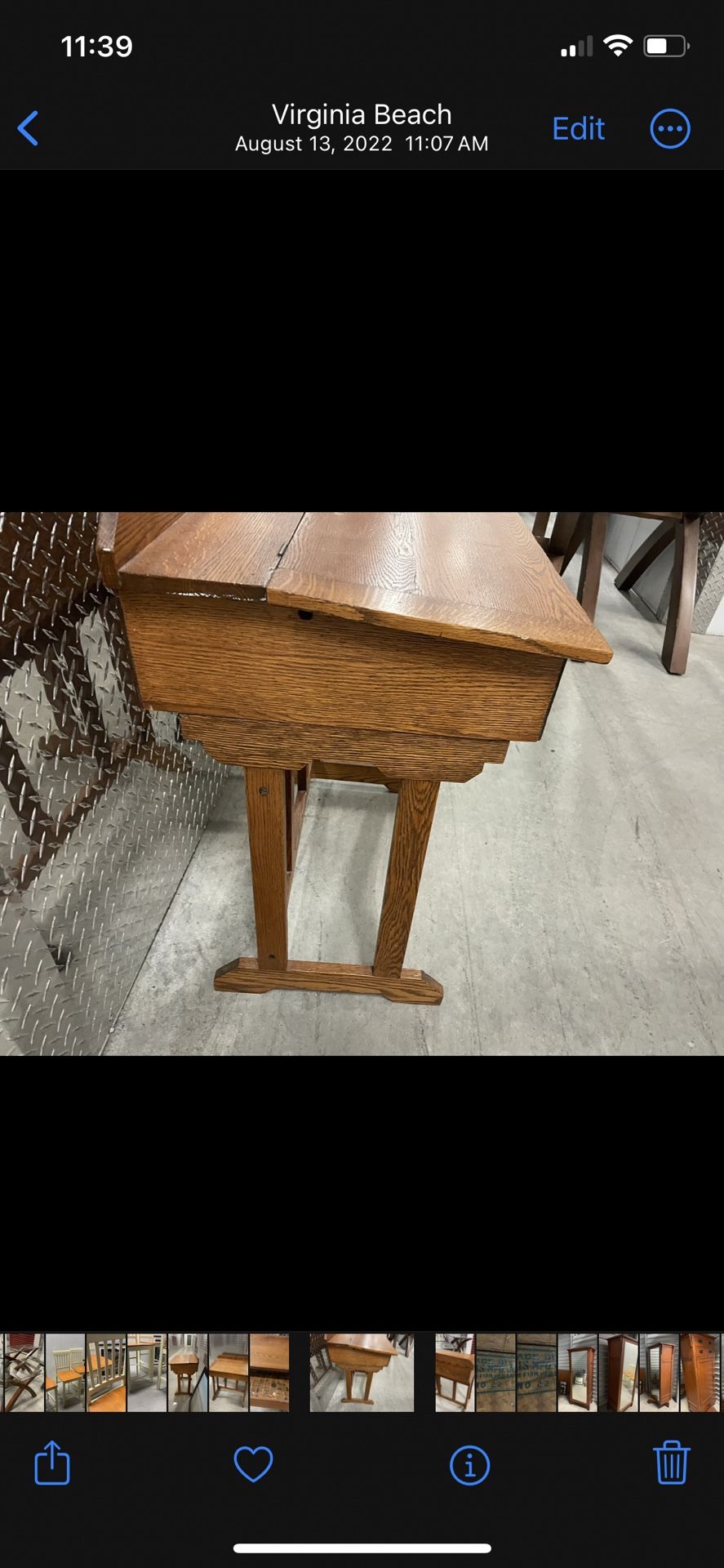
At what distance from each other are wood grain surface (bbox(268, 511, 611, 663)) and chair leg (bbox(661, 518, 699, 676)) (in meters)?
1.81

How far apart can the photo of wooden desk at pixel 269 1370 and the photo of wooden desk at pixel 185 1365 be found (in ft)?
0.13

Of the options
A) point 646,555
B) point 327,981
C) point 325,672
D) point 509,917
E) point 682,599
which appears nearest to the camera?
point 325,672

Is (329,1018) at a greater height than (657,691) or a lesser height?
lesser

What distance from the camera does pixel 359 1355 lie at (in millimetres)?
591

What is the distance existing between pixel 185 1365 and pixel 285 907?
28.1 inches

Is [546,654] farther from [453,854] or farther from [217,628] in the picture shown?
[453,854]

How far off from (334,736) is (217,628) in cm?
24

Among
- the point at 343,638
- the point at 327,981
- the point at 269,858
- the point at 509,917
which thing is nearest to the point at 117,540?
the point at 343,638

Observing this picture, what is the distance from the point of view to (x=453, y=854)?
5.74 feet

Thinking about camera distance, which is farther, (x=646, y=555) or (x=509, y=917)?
(x=646, y=555)

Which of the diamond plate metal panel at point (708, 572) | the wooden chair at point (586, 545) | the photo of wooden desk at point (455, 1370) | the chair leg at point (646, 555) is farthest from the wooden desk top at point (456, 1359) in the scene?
the chair leg at point (646, 555)

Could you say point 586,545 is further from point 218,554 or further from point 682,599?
point 218,554

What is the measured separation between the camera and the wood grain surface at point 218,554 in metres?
0.77

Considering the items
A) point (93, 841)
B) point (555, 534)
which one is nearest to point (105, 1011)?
point (93, 841)
